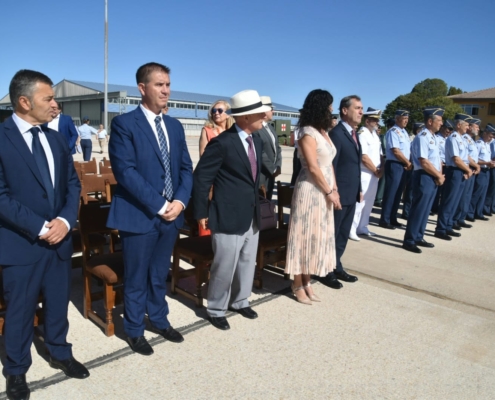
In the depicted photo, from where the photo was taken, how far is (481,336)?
346cm

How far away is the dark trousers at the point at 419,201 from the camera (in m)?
5.87

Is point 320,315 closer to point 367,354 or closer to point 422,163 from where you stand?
point 367,354

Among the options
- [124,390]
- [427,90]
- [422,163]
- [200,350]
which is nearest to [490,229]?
[422,163]

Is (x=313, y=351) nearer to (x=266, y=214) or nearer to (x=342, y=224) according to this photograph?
(x=266, y=214)

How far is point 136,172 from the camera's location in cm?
280

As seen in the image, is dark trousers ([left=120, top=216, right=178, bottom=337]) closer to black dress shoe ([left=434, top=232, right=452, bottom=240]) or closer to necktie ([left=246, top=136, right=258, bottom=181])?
necktie ([left=246, top=136, right=258, bottom=181])

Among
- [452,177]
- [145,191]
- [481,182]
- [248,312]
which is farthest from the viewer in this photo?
[481,182]

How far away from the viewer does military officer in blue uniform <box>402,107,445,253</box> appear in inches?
229

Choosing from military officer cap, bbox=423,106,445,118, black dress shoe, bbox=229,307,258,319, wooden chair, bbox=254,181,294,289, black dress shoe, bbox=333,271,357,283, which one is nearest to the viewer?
black dress shoe, bbox=229,307,258,319

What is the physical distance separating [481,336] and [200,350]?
2.20 metres

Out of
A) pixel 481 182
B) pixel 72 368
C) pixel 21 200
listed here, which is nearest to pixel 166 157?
pixel 21 200

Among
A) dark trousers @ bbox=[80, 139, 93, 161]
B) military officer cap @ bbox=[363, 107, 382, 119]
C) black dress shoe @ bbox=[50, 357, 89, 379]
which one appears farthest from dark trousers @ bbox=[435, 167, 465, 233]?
→ dark trousers @ bbox=[80, 139, 93, 161]

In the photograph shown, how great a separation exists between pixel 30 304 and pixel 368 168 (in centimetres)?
518

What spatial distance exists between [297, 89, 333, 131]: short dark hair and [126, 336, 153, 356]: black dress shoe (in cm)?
217
